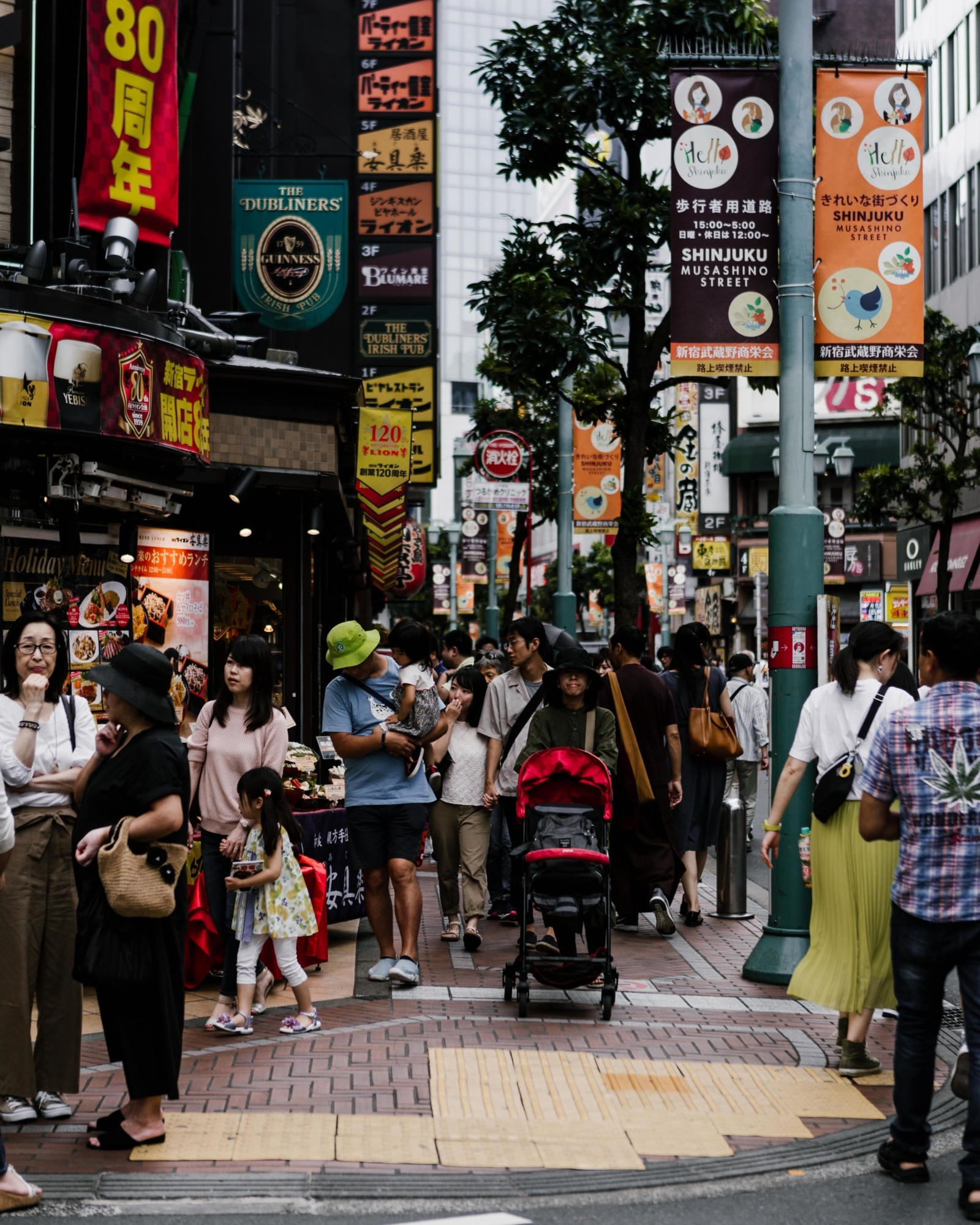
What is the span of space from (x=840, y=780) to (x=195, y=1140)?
3.19 meters

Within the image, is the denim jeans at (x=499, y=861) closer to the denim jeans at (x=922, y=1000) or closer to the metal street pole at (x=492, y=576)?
the denim jeans at (x=922, y=1000)

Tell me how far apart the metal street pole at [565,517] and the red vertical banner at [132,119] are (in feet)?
34.2

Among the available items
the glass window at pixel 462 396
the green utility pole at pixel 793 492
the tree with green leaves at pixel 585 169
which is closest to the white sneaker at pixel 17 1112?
the green utility pole at pixel 793 492

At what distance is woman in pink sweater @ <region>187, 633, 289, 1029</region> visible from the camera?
7.69m

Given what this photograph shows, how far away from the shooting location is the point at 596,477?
22.7 m

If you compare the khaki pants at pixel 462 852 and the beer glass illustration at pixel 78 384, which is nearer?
the khaki pants at pixel 462 852

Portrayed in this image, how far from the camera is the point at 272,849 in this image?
7.51 m

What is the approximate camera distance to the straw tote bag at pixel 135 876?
5449 millimetres

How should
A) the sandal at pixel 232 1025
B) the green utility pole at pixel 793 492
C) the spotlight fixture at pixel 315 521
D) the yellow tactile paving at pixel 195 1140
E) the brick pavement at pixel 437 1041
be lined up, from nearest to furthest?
the yellow tactile paving at pixel 195 1140
the brick pavement at pixel 437 1041
the sandal at pixel 232 1025
the green utility pole at pixel 793 492
the spotlight fixture at pixel 315 521

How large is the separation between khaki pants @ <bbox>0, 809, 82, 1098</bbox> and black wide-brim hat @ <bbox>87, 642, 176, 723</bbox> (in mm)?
828

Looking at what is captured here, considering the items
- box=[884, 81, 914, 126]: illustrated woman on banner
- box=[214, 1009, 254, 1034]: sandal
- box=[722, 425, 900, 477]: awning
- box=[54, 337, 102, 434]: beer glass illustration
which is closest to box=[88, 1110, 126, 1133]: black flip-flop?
box=[214, 1009, 254, 1034]: sandal

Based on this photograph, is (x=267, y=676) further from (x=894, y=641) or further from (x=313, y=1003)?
(x=894, y=641)

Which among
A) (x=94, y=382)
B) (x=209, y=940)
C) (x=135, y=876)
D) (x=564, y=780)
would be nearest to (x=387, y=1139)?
(x=135, y=876)

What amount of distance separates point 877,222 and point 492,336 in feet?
22.2
